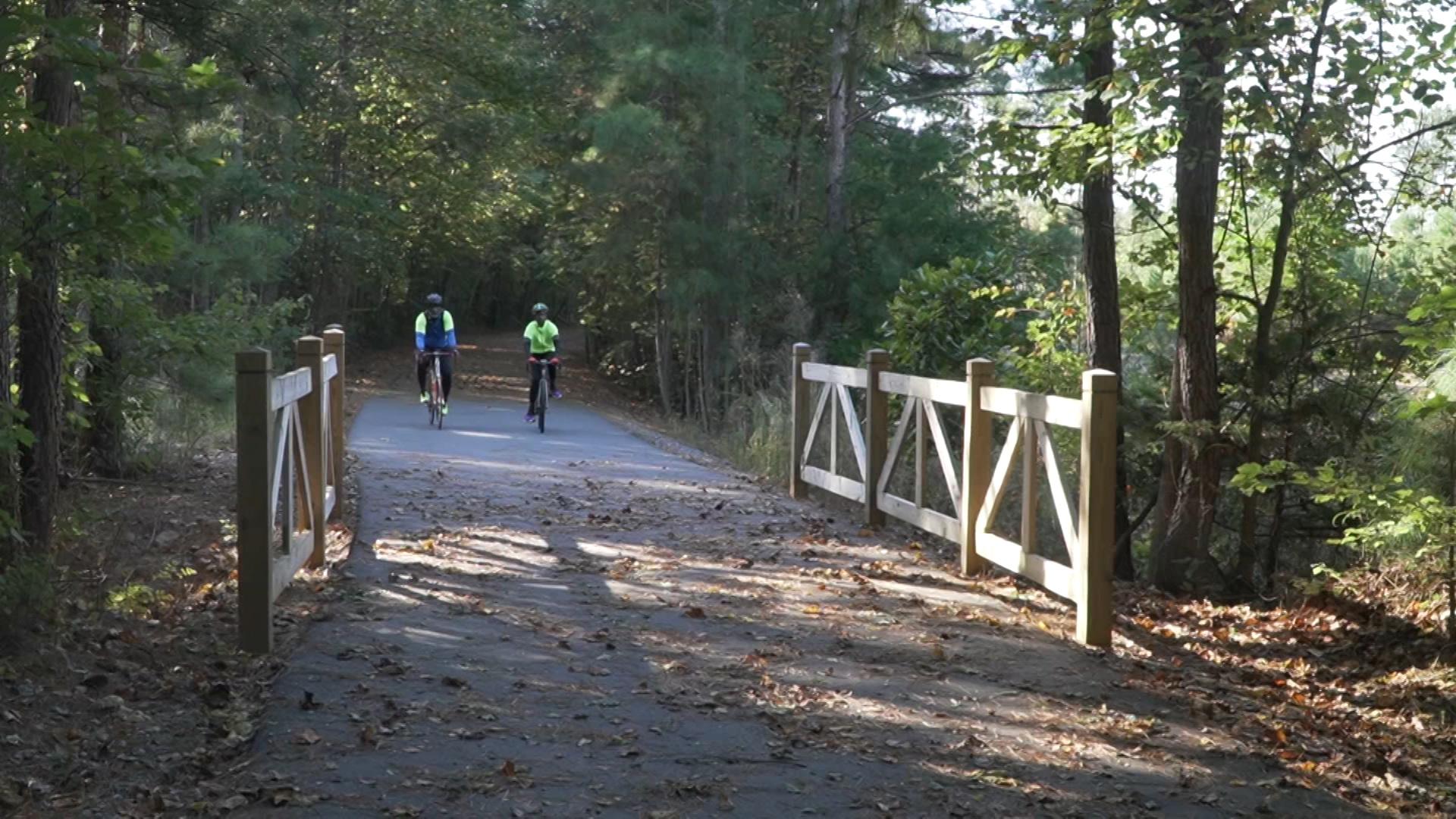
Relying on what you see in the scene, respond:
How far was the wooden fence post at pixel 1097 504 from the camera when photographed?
8.46 m

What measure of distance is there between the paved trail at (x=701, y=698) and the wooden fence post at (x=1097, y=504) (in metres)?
0.25

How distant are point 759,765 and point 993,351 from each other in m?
11.0

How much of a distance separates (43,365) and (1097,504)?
5.85m

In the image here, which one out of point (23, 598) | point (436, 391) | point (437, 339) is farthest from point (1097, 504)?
point (437, 339)

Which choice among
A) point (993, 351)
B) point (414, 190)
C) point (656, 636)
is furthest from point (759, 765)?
point (414, 190)

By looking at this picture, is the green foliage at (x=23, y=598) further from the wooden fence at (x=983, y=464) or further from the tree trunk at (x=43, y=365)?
the wooden fence at (x=983, y=464)

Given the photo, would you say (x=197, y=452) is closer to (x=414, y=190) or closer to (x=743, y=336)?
(x=743, y=336)

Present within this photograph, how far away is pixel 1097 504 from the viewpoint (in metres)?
8.47

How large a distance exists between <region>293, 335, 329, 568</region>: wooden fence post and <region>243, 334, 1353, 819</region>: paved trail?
36 centimetres

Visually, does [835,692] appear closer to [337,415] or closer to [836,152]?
[337,415]

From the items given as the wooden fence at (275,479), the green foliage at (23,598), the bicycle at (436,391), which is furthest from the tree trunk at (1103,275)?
the bicycle at (436,391)

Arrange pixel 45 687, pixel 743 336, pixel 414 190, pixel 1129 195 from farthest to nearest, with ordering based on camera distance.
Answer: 1. pixel 414 190
2. pixel 743 336
3. pixel 1129 195
4. pixel 45 687

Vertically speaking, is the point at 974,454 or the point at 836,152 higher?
the point at 836,152

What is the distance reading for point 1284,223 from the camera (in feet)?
35.9
